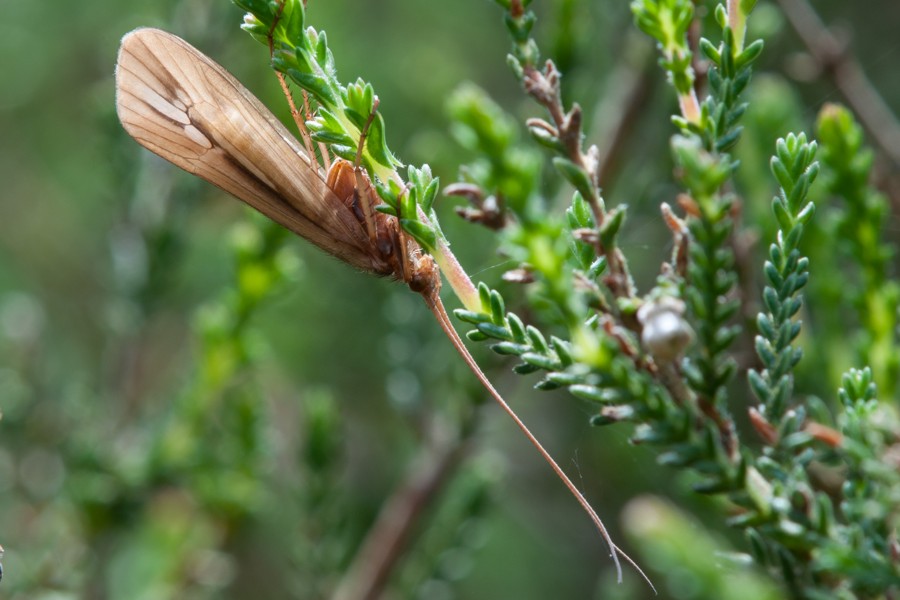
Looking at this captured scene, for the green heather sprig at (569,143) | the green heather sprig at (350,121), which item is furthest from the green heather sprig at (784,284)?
the green heather sprig at (350,121)

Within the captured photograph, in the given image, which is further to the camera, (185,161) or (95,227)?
(95,227)

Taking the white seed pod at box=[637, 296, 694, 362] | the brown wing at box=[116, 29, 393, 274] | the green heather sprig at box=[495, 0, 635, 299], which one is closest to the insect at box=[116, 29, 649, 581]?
the brown wing at box=[116, 29, 393, 274]

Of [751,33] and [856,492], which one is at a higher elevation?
[751,33]

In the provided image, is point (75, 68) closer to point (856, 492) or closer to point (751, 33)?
point (751, 33)

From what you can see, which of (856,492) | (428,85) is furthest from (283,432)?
(856,492)

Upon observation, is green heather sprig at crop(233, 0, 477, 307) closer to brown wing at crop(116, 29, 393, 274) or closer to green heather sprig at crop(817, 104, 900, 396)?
brown wing at crop(116, 29, 393, 274)

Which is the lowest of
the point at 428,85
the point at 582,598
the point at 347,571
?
the point at 582,598

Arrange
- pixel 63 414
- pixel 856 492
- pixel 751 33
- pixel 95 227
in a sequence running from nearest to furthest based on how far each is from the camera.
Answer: pixel 856 492
pixel 751 33
pixel 63 414
pixel 95 227

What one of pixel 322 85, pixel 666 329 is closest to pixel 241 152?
pixel 322 85
